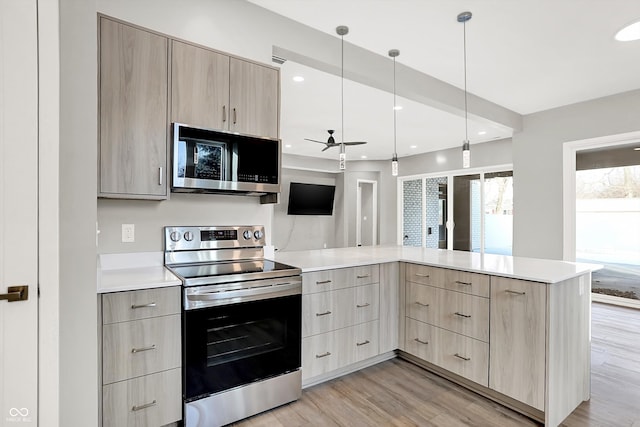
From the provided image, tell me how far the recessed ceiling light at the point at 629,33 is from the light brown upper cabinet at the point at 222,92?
2.81 metres

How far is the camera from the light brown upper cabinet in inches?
83.0

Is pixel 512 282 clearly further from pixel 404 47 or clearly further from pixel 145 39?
pixel 145 39

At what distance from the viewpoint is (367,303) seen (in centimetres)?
259

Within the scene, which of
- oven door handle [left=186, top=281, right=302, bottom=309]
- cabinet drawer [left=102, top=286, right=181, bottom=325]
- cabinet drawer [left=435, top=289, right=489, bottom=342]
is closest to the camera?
cabinet drawer [left=102, top=286, right=181, bottom=325]

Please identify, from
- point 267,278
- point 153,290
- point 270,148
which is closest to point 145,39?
point 270,148

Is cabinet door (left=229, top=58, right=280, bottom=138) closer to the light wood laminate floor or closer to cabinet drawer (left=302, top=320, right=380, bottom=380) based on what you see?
cabinet drawer (left=302, top=320, right=380, bottom=380)

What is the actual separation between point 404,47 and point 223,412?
10.2 feet

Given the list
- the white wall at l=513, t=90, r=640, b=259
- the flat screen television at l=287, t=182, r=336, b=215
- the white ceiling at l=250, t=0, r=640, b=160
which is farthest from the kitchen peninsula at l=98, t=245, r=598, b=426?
the flat screen television at l=287, t=182, r=336, b=215

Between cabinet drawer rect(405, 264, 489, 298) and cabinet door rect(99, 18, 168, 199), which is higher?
cabinet door rect(99, 18, 168, 199)

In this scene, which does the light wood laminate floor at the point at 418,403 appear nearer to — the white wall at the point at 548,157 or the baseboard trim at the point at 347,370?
the baseboard trim at the point at 347,370

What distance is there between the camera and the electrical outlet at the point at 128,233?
212 cm

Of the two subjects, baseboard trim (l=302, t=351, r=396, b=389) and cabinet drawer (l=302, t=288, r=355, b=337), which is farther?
baseboard trim (l=302, t=351, r=396, b=389)

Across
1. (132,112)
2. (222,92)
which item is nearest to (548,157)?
(222,92)

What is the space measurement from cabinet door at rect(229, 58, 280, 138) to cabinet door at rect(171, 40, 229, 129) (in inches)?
2.5
